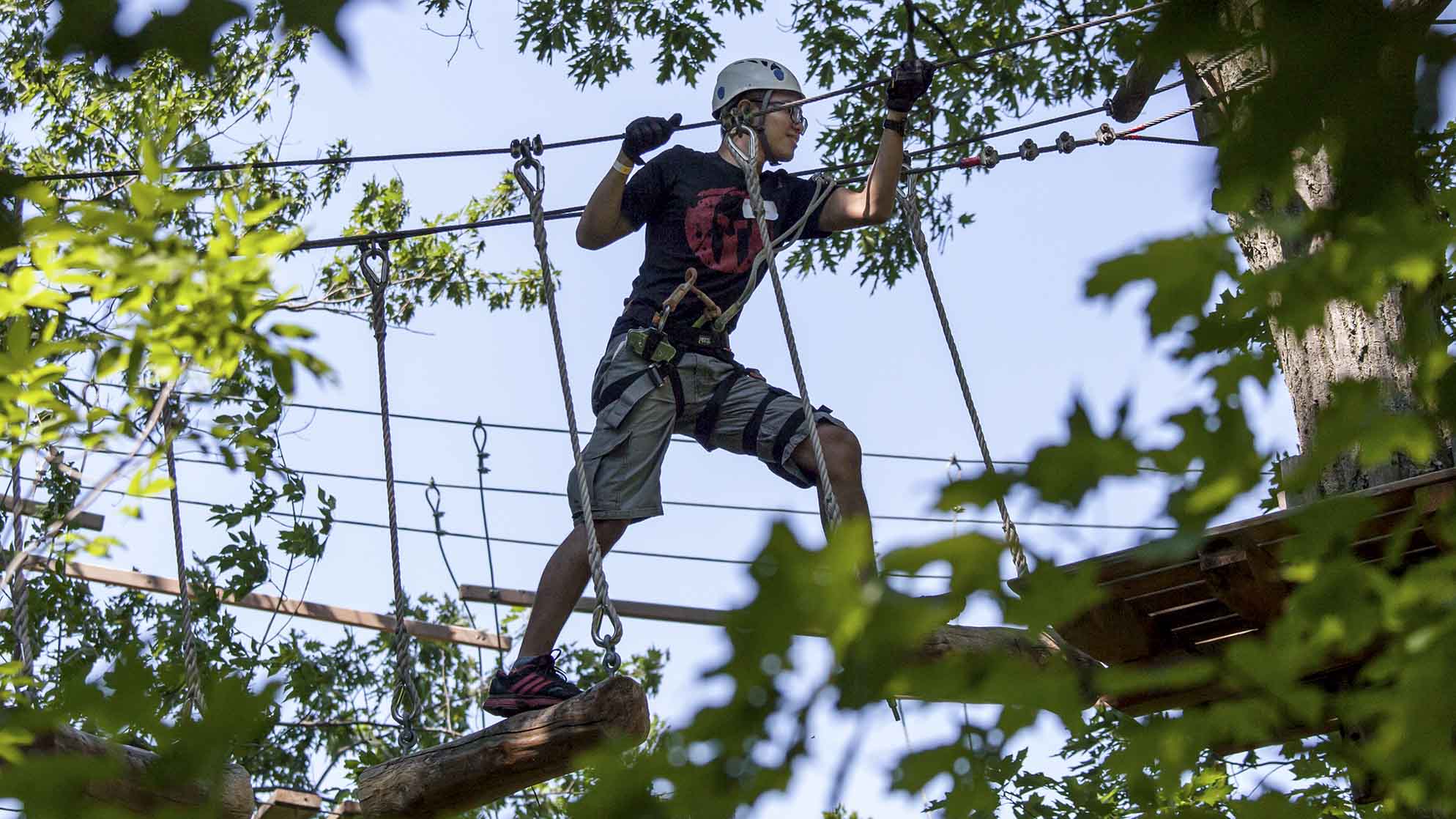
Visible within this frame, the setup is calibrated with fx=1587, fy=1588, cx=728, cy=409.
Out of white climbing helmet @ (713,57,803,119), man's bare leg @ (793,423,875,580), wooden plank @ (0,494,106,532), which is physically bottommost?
man's bare leg @ (793,423,875,580)

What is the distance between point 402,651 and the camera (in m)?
3.44

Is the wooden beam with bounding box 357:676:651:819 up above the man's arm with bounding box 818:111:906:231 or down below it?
below

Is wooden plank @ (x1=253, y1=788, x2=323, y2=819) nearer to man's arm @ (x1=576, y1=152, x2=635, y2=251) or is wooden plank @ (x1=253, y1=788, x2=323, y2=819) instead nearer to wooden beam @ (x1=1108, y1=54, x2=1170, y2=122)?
man's arm @ (x1=576, y1=152, x2=635, y2=251)

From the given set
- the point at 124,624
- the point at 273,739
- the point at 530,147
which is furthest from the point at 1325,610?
the point at 273,739

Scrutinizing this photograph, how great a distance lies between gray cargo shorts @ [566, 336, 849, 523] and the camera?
3.58 m

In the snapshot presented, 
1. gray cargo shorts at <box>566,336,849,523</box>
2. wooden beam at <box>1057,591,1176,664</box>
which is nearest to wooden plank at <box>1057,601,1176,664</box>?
wooden beam at <box>1057,591,1176,664</box>

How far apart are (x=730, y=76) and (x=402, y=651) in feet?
5.55

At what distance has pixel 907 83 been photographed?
3746mm

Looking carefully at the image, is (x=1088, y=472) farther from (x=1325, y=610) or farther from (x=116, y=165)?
(x=116, y=165)

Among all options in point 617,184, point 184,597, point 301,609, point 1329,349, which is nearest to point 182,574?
point 184,597

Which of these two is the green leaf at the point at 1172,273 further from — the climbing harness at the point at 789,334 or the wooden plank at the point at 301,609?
the wooden plank at the point at 301,609

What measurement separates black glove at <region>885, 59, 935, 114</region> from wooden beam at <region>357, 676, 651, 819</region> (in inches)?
61.6

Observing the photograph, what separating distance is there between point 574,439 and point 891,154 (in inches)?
42.1

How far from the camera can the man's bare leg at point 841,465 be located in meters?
3.49
